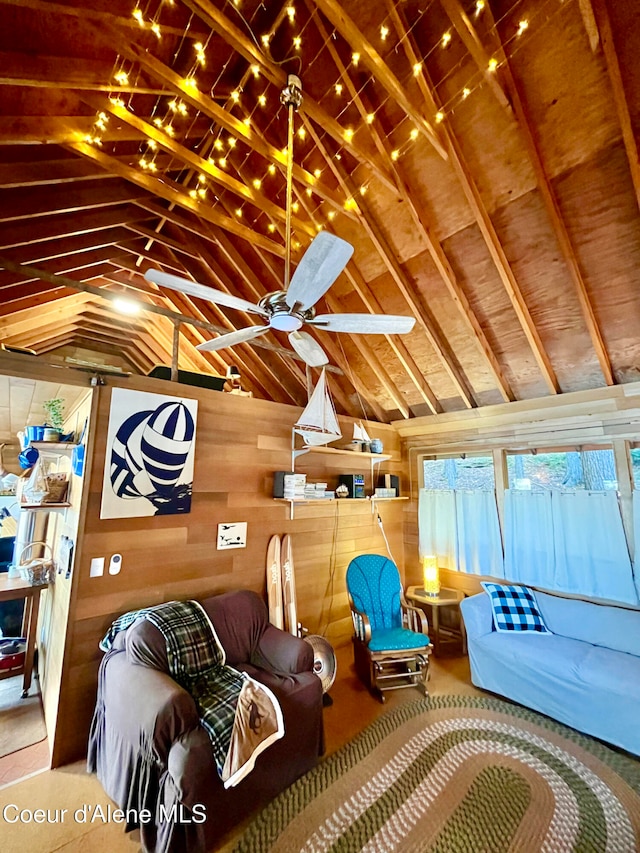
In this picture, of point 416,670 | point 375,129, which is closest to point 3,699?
point 416,670

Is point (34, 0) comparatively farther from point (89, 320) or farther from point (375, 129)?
point (89, 320)

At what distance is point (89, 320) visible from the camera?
519cm

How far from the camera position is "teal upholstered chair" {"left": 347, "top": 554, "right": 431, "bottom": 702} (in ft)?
10.6

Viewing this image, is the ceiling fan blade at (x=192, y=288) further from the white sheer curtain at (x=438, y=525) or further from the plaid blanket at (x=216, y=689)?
the white sheer curtain at (x=438, y=525)

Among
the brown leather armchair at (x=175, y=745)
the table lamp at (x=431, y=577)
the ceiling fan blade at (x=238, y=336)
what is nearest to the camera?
the brown leather armchair at (x=175, y=745)

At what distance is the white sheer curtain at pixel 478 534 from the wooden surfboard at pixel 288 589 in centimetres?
219

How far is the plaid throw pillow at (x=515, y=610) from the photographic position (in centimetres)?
343

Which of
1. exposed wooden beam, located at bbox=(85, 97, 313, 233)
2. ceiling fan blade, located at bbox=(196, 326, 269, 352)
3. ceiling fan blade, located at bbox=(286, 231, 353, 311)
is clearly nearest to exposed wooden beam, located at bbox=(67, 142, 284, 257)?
exposed wooden beam, located at bbox=(85, 97, 313, 233)

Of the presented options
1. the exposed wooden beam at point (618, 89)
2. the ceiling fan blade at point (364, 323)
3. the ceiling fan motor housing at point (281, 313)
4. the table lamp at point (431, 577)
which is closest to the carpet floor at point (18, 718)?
the ceiling fan motor housing at point (281, 313)

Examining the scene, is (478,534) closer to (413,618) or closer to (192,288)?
(413,618)

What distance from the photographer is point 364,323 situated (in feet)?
6.65

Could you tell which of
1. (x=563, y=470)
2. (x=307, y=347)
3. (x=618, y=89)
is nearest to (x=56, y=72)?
(x=307, y=347)

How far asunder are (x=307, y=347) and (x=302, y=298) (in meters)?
0.59

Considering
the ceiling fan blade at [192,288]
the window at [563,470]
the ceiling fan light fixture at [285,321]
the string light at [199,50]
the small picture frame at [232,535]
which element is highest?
the string light at [199,50]
